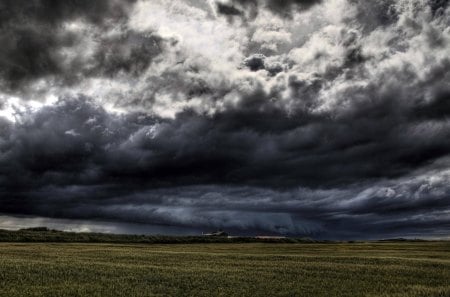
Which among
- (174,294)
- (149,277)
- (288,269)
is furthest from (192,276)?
(288,269)

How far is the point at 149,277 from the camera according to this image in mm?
32406

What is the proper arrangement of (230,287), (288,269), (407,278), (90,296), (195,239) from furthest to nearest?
(195,239)
(288,269)
(407,278)
(230,287)
(90,296)

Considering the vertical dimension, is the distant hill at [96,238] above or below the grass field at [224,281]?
above

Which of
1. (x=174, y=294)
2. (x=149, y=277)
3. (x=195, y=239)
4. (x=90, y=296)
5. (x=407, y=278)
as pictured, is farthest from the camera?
(x=195, y=239)

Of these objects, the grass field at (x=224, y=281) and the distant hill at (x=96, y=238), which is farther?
the distant hill at (x=96, y=238)

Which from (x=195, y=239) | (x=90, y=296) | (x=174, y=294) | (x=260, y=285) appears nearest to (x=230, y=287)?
(x=260, y=285)

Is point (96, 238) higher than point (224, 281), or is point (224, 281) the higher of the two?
point (96, 238)

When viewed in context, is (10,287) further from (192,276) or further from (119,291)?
(192,276)

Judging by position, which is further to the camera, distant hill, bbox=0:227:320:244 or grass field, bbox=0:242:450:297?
distant hill, bbox=0:227:320:244

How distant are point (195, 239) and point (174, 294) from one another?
149027mm

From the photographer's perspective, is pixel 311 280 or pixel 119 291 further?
Result: pixel 311 280

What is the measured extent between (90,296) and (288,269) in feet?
65.7

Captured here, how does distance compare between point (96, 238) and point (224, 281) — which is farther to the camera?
point (96, 238)

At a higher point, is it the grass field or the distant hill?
the distant hill
